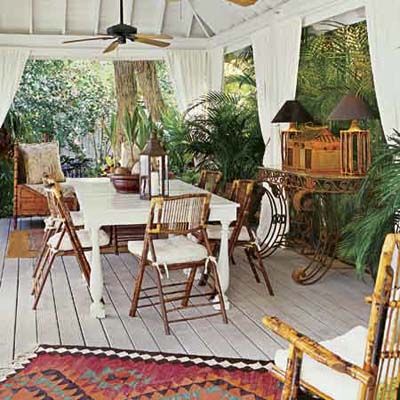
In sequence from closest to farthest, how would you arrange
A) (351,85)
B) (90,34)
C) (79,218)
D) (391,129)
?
(391,129) → (79,218) → (351,85) → (90,34)

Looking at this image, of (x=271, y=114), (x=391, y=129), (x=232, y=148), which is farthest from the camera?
(x=232, y=148)

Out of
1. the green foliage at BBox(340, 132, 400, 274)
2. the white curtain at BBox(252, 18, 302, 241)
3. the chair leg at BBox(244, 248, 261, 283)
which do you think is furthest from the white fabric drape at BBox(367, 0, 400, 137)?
the white curtain at BBox(252, 18, 302, 241)

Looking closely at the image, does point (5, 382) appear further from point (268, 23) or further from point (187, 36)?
point (187, 36)

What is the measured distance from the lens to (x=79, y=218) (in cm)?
517

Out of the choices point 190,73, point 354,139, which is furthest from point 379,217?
point 190,73

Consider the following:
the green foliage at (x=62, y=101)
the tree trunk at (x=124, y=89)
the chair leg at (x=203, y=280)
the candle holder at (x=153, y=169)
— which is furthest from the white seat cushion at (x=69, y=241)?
the green foliage at (x=62, y=101)

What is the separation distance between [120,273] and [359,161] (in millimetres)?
2217

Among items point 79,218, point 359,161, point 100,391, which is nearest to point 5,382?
point 100,391

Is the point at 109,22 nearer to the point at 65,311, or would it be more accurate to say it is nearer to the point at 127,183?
the point at 127,183

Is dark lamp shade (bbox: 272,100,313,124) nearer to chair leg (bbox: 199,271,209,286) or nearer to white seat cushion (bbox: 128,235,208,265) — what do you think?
chair leg (bbox: 199,271,209,286)

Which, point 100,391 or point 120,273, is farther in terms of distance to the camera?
point 120,273

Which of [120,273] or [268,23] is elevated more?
[268,23]

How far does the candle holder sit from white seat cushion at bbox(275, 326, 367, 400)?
2246 mm

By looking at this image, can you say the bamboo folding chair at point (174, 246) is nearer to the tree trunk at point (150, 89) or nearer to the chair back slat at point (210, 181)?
the chair back slat at point (210, 181)
